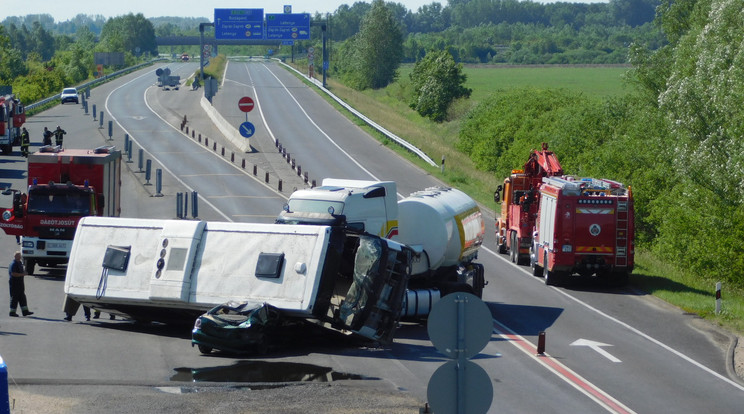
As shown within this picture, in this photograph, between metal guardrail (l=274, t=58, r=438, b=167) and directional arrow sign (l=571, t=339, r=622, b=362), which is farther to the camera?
metal guardrail (l=274, t=58, r=438, b=167)

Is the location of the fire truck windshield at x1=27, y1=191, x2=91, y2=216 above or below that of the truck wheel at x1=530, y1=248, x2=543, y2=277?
above

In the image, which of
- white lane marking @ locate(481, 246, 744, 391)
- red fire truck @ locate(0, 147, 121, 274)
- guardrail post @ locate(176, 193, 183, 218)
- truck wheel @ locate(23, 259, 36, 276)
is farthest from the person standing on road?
guardrail post @ locate(176, 193, 183, 218)

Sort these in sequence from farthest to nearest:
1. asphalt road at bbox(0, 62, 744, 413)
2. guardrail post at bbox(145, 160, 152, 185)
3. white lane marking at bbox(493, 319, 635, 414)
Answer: guardrail post at bbox(145, 160, 152, 185) → white lane marking at bbox(493, 319, 635, 414) → asphalt road at bbox(0, 62, 744, 413)

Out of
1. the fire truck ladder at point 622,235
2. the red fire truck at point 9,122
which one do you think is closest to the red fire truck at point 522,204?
the fire truck ladder at point 622,235

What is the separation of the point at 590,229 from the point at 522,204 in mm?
4554

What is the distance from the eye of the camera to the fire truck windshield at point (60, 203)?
29.5 meters

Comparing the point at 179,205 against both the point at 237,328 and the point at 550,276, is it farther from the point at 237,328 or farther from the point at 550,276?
the point at 237,328

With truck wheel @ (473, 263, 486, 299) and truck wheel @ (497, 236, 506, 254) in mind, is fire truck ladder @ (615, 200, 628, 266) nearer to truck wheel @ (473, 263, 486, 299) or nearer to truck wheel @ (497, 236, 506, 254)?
truck wheel @ (473, 263, 486, 299)

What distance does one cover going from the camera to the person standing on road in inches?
894

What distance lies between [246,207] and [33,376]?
27.2 meters

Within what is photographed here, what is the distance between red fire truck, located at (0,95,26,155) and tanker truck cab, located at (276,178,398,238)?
121 feet

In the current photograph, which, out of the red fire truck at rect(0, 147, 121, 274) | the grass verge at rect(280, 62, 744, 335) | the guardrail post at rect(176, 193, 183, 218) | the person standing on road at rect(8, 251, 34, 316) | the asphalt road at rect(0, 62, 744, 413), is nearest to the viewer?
the asphalt road at rect(0, 62, 744, 413)

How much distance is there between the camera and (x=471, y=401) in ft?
32.6

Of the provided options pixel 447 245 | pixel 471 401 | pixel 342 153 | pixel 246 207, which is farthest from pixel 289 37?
pixel 471 401
